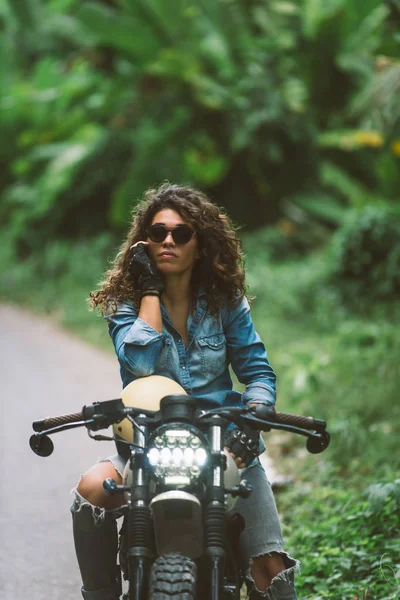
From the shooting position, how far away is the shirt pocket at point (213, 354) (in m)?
3.53

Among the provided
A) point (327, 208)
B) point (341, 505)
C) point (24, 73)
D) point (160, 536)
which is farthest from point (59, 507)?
point (24, 73)

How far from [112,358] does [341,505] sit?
5929 millimetres

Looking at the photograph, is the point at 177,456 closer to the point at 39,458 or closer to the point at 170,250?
the point at 170,250

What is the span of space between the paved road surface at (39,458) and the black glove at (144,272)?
1926 mm

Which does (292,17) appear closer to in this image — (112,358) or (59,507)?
(112,358)

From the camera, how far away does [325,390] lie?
8.12 meters

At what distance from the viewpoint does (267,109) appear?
1404cm

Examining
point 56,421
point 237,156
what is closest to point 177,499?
point 56,421

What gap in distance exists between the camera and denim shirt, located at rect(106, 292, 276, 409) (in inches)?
130

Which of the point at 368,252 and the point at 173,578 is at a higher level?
the point at 368,252

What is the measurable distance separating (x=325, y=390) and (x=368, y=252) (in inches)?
Answer: 149

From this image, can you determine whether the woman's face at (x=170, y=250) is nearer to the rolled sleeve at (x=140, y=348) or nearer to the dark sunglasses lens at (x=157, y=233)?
the dark sunglasses lens at (x=157, y=233)

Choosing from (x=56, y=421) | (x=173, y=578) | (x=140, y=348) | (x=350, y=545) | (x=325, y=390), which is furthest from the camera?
(x=325, y=390)

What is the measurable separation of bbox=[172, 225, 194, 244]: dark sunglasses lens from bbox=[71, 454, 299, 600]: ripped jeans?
2.57 ft
